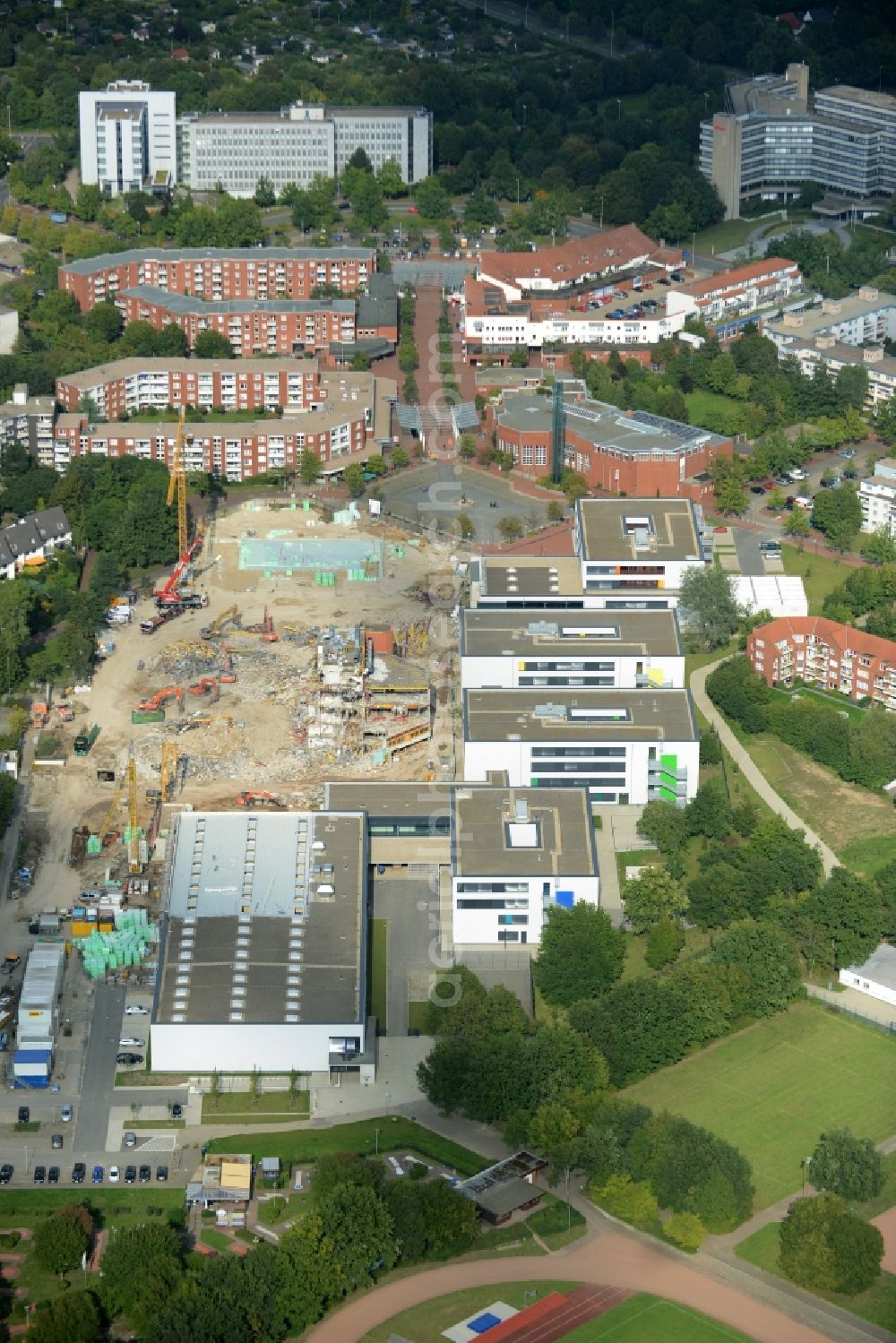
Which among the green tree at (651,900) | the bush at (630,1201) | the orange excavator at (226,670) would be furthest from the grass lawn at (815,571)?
the bush at (630,1201)

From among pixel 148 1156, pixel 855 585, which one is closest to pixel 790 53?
pixel 855 585

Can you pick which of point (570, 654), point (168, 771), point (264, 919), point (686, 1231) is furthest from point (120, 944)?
point (570, 654)

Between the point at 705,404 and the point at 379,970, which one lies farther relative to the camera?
the point at 705,404

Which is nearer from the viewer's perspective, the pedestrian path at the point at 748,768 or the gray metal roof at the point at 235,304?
the pedestrian path at the point at 748,768

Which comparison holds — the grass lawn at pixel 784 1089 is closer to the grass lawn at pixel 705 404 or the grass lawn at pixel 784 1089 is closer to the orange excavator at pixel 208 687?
the orange excavator at pixel 208 687

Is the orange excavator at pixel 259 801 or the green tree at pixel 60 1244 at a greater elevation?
the green tree at pixel 60 1244

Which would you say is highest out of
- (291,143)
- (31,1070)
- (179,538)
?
(291,143)

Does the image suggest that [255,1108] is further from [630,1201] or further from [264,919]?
[630,1201]
